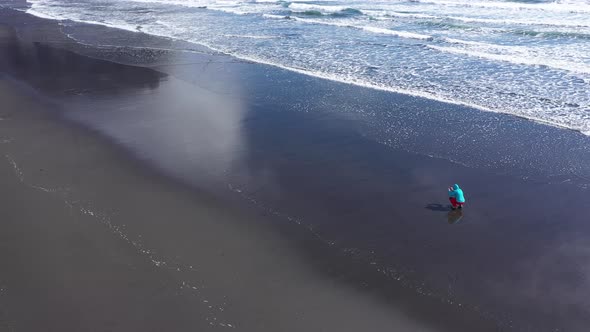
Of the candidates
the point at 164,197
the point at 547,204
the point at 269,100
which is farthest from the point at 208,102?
the point at 547,204

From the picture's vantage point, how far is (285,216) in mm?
8242

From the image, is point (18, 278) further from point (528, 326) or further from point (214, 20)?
point (214, 20)

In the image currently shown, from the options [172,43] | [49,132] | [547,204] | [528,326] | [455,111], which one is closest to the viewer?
[528,326]

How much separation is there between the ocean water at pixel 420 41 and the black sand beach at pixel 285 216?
2.11 m

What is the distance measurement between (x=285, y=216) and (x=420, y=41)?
1696 centimetres

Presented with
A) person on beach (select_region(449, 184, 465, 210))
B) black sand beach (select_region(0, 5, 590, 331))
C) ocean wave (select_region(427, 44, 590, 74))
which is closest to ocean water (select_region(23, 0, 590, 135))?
ocean wave (select_region(427, 44, 590, 74))

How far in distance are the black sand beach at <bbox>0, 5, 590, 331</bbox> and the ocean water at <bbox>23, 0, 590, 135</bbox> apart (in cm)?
211

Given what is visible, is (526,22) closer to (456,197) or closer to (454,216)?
(456,197)

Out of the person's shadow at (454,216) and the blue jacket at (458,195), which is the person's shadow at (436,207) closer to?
the person's shadow at (454,216)

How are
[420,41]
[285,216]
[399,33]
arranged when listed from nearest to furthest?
[285,216] < [420,41] < [399,33]

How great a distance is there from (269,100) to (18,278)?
917 cm

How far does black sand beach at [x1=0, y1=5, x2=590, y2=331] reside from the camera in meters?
6.21

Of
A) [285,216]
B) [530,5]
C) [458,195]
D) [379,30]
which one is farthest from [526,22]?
[285,216]

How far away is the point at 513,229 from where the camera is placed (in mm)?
7949
